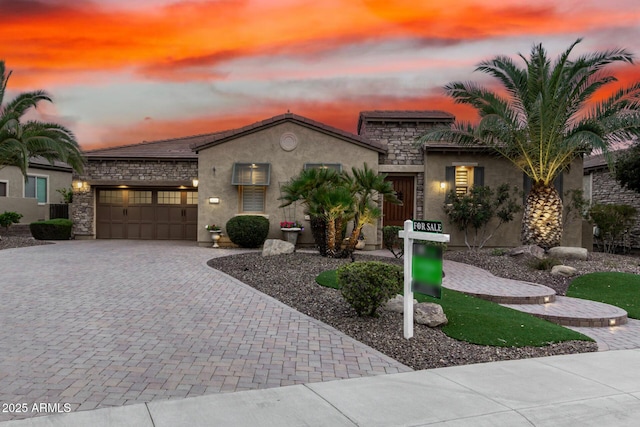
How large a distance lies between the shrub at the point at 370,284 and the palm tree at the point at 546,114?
9255 mm

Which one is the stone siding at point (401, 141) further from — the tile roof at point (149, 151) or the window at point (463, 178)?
the tile roof at point (149, 151)

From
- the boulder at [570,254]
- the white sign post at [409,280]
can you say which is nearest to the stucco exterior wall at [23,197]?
the white sign post at [409,280]

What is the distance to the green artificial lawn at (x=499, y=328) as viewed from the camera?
586 centimetres

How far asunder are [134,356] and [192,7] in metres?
10.9

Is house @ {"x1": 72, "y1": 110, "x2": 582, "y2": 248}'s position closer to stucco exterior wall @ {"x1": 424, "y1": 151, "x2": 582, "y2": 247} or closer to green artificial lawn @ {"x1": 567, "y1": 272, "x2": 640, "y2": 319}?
stucco exterior wall @ {"x1": 424, "y1": 151, "x2": 582, "y2": 247}

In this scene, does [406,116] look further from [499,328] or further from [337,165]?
[499,328]

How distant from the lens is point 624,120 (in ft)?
43.5

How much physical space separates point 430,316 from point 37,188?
1018 inches

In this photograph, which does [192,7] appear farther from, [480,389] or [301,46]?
[480,389]

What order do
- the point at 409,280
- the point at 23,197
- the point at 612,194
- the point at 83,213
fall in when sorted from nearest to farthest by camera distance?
the point at 409,280
the point at 83,213
the point at 612,194
the point at 23,197

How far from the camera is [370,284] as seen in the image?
6.31 metres

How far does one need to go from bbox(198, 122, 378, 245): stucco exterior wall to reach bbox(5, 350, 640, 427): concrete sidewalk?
12.5 metres

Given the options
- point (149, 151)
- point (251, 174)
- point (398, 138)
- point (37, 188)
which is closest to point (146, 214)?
point (149, 151)


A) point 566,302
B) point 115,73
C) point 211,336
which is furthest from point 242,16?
point 566,302
